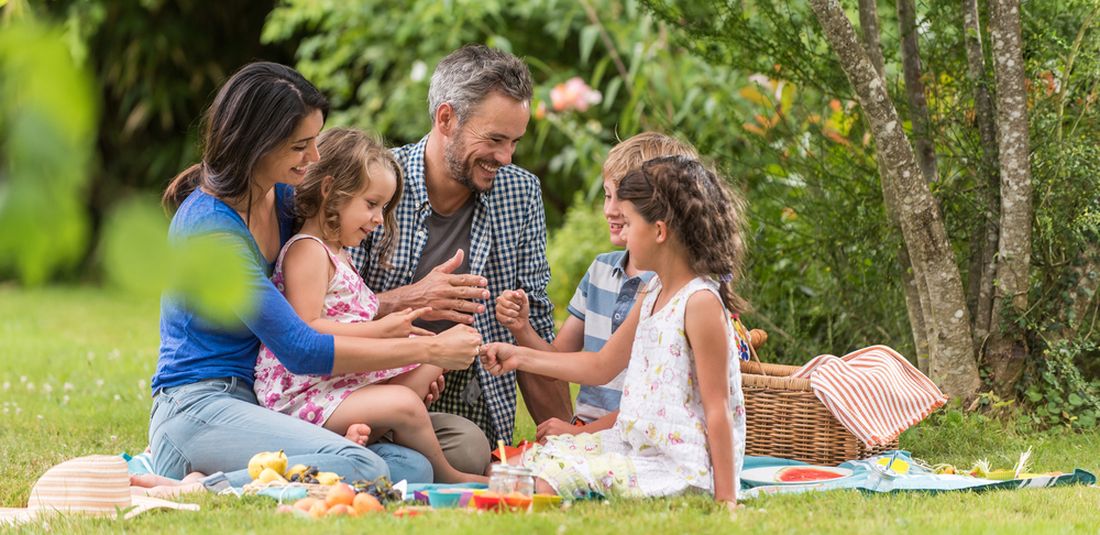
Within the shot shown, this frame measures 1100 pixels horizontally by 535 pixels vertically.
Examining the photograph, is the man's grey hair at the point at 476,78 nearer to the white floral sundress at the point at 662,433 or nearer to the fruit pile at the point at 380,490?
the white floral sundress at the point at 662,433

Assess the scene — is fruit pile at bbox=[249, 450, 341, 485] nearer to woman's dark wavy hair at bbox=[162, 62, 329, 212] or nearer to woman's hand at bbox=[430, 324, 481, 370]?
woman's hand at bbox=[430, 324, 481, 370]

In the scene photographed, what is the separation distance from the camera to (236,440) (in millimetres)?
3139

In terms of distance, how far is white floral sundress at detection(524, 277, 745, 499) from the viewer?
9.86 ft

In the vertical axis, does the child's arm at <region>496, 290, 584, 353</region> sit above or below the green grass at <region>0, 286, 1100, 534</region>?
above

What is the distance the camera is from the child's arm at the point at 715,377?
2908 millimetres

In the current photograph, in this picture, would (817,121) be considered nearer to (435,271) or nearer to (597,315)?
(597,315)

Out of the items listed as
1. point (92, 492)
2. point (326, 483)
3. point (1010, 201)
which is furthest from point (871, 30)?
point (92, 492)

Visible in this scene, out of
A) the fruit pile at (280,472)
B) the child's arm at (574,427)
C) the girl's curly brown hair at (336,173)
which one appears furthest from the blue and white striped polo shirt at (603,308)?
the fruit pile at (280,472)

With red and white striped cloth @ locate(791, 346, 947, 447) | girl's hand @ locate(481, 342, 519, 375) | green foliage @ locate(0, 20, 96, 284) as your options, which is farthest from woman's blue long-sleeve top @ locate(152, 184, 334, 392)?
green foliage @ locate(0, 20, 96, 284)

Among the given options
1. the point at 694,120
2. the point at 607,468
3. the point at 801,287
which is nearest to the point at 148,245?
the point at 607,468

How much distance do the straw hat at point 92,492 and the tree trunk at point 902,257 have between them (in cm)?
274

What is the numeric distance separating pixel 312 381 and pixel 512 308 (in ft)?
2.13

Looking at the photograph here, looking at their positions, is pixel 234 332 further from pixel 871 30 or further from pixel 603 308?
pixel 871 30

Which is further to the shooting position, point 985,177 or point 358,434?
point 985,177
